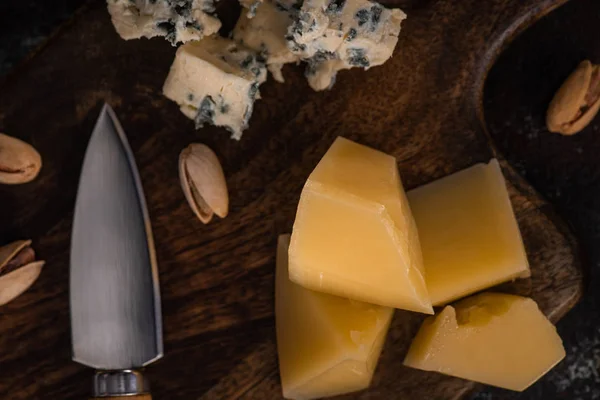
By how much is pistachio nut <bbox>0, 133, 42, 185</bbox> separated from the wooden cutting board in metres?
0.03

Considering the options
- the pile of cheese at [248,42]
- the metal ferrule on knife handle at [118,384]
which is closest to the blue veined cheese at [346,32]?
the pile of cheese at [248,42]

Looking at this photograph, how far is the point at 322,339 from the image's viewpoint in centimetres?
113

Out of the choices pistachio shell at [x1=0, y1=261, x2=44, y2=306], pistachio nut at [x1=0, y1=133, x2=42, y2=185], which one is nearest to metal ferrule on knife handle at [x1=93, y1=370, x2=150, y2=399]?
pistachio shell at [x1=0, y1=261, x2=44, y2=306]

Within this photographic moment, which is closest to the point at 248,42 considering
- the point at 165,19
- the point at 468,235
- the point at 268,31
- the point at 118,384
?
the point at 268,31

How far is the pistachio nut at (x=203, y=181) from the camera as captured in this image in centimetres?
119

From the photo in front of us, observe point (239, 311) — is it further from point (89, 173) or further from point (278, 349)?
point (89, 173)

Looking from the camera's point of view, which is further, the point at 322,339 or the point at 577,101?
the point at 577,101

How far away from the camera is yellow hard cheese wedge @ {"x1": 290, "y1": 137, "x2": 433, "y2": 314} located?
106cm

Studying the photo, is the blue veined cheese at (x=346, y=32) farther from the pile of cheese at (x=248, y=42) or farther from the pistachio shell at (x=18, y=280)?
the pistachio shell at (x=18, y=280)

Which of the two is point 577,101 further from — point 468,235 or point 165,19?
point 165,19

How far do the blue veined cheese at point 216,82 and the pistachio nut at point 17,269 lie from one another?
0.35 meters

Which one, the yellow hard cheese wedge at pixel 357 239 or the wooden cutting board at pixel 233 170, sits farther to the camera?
the wooden cutting board at pixel 233 170

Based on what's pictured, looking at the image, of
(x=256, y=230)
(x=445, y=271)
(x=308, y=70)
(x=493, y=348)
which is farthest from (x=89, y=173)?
(x=493, y=348)

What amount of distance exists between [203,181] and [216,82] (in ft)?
0.55
